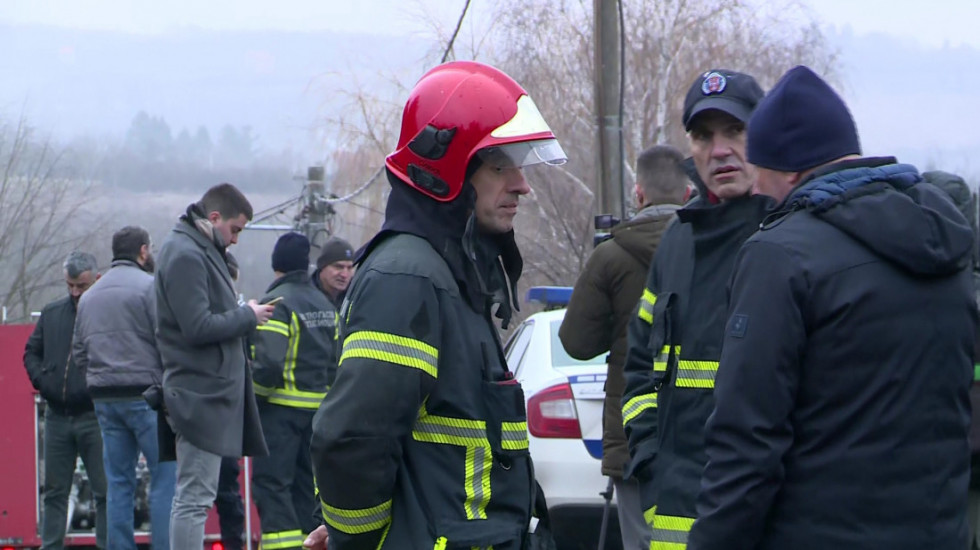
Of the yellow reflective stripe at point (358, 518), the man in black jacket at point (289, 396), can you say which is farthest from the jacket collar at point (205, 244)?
the yellow reflective stripe at point (358, 518)

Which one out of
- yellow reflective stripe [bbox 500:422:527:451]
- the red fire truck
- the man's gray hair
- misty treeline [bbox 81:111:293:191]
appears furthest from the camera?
misty treeline [bbox 81:111:293:191]

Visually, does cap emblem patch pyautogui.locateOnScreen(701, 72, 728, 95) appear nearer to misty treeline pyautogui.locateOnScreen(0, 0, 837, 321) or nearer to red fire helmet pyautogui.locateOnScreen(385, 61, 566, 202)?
red fire helmet pyautogui.locateOnScreen(385, 61, 566, 202)

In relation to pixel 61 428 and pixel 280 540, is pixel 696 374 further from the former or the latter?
pixel 61 428

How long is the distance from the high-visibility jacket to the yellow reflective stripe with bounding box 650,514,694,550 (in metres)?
0.78

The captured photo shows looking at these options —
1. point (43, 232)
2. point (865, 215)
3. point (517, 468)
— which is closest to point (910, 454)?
point (865, 215)

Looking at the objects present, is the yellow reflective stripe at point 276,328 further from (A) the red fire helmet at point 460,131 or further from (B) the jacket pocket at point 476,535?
(B) the jacket pocket at point 476,535

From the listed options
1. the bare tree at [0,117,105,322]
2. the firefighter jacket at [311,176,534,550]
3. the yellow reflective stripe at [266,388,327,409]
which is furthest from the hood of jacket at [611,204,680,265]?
the bare tree at [0,117,105,322]

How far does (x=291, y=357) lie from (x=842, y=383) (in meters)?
5.37

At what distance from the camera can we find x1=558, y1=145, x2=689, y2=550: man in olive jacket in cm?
499

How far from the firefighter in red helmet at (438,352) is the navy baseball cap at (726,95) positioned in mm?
894

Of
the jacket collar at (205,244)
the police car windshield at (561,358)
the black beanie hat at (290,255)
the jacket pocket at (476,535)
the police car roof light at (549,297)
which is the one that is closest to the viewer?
the jacket pocket at (476,535)

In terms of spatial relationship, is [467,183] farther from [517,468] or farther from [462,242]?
[517,468]

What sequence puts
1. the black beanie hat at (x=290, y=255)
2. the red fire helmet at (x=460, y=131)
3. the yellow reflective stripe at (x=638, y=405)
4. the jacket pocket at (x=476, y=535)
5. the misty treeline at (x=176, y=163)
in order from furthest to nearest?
the misty treeline at (x=176, y=163)
the black beanie hat at (x=290, y=255)
the yellow reflective stripe at (x=638, y=405)
the red fire helmet at (x=460, y=131)
the jacket pocket at (x=476, y=535)

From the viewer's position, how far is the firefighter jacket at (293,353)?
24.9 feet
